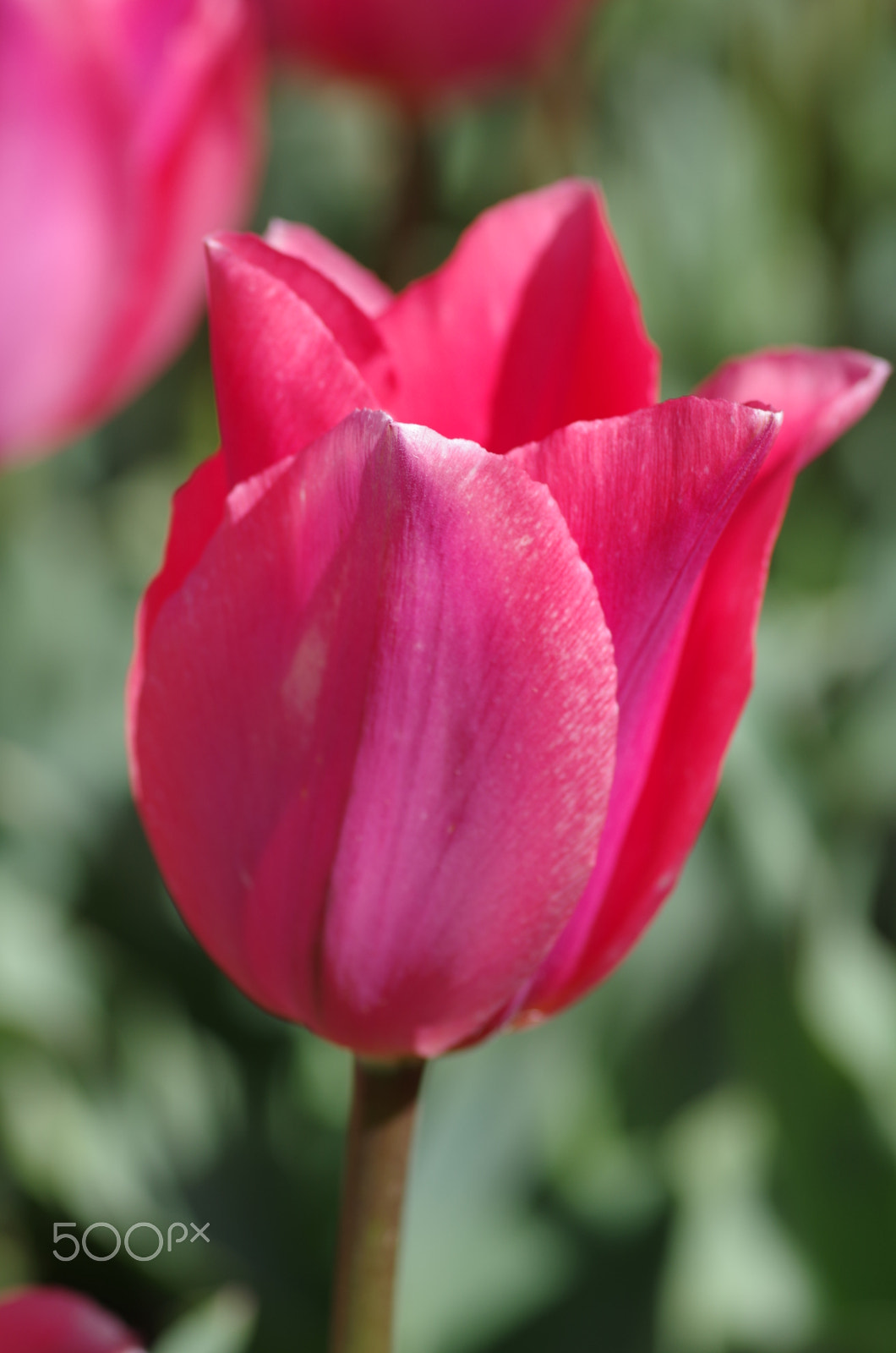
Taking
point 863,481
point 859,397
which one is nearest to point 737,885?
point 859,397

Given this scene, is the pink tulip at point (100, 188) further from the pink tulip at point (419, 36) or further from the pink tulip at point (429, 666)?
the pink tulip at point (419, 36)

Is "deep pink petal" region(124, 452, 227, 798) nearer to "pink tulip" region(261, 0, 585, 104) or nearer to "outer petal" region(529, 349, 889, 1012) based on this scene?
"outer petal" region(529, 349, 889, 1012)

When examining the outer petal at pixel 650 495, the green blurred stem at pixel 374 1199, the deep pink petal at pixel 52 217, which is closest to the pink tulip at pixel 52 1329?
the green blurred stem at pixel 374 1199

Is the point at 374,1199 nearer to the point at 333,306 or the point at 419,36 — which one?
the point at 333,306

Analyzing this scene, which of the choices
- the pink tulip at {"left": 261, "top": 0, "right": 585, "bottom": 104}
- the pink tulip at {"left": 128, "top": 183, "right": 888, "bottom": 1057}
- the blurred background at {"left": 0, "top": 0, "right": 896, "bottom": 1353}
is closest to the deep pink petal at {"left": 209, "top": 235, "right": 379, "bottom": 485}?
the pink tulip at {"left": 128, "top": 183, "right": 888, "bottom": 1057}

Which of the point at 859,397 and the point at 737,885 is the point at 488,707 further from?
the point at 737,885
